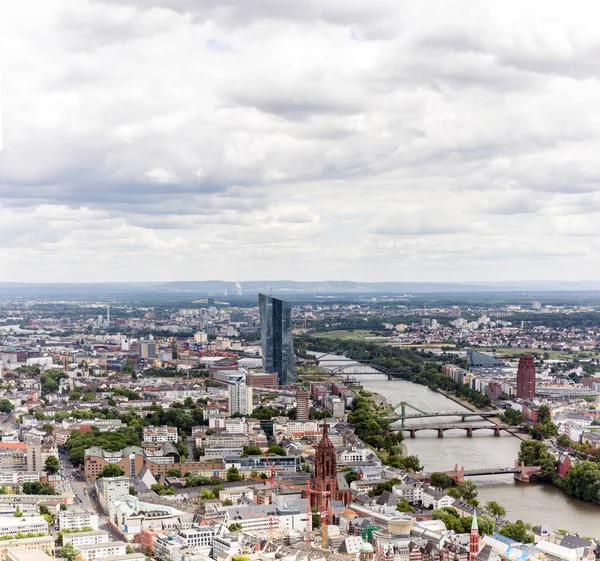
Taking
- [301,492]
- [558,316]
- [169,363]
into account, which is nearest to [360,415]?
[301,492]

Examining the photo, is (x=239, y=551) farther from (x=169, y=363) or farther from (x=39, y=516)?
(x=169, y=363)

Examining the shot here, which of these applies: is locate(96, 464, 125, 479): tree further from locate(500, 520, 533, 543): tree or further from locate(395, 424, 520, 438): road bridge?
locate(395, 424, 520, 438): road bridge

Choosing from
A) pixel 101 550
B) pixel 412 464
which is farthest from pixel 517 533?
pixel 412 464

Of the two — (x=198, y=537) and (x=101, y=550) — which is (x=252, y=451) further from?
(x=101, y=550)

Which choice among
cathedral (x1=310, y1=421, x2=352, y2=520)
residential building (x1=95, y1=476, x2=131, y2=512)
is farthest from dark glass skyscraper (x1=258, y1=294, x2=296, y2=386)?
cathedral (x1=310, y1=421, x2=352, y2=520)

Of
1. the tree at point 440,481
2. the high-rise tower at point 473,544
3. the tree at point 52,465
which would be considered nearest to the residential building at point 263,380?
the tree at point 52,465

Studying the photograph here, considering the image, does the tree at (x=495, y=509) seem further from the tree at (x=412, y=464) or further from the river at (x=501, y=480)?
the tree at (x=412, y=464)
